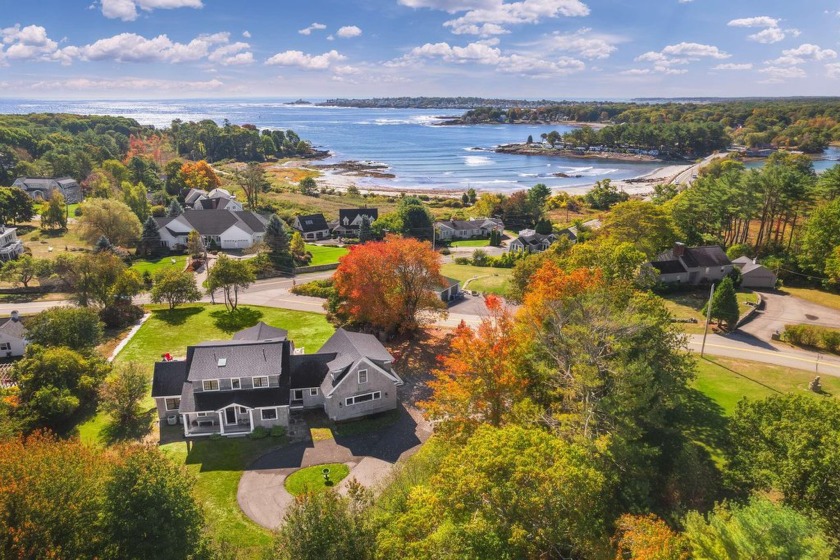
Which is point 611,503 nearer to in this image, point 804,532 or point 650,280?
point 804,532

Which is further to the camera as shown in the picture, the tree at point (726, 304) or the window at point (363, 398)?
the tree at point (726, 304)

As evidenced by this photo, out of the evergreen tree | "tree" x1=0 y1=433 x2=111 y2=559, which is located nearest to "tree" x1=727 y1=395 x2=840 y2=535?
"tree" x1=0 y1=433 x2=111 y2=559

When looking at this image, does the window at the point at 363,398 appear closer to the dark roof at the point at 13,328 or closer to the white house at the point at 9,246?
the dark roof at the point at 13,328

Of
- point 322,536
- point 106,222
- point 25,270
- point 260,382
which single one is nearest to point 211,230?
point 106,222

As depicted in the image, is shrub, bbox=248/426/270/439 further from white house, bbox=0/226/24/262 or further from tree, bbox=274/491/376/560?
white house, bbox=0/226/24/262

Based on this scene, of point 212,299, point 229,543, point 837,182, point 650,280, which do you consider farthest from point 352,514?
point 837,182

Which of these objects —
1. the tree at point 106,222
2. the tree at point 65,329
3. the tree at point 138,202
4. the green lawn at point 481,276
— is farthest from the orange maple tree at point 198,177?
the tree at point 65,329

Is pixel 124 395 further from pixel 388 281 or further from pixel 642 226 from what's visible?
pixel 642 226
